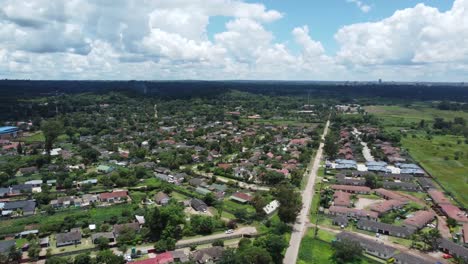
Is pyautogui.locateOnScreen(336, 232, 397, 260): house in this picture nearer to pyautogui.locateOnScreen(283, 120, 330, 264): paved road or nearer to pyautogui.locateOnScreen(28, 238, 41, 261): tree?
pyautogui.locateOnScreen(283, 120, 330, 264): paved road

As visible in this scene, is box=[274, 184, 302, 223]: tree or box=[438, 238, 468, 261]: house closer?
box=[438, 238, 468, 261]: house

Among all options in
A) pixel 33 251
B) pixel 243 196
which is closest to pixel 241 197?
pixel 243 196

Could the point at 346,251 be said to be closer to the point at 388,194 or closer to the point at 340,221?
the point at 340,221

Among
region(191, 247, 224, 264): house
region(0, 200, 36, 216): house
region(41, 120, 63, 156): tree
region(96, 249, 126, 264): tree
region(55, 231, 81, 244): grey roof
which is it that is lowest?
region(0, 200, 36, 216): house

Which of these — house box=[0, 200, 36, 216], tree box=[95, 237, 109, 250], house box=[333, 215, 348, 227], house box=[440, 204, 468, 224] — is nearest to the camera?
tree box=[95, 237, 109, 250]

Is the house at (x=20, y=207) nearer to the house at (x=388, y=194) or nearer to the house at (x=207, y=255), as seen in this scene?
the house at (x=207, y=255)

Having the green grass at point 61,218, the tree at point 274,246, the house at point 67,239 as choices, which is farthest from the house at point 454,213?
the house at point 67,239

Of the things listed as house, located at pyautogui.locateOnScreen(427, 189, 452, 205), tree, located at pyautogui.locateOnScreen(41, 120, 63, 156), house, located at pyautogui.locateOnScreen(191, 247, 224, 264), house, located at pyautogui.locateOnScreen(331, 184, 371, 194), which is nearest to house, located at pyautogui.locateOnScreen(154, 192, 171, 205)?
house, located at pyautogui.locateOnScreen(191, 247, 224, 264)
